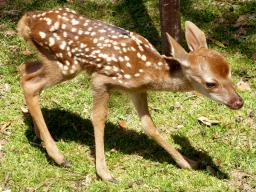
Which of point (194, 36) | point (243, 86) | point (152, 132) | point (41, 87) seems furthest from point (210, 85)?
point (243, 86)

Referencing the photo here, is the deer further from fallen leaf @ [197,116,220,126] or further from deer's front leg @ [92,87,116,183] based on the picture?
fallen leaf @ [197,116,220,126]

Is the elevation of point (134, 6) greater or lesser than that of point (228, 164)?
greater

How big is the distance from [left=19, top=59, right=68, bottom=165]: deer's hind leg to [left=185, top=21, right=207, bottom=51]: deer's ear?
1216mm

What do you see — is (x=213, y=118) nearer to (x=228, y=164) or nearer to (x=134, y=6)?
(x=228, y=164)

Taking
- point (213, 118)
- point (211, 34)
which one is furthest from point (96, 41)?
point (211, 34)

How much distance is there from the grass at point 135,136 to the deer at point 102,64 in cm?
18

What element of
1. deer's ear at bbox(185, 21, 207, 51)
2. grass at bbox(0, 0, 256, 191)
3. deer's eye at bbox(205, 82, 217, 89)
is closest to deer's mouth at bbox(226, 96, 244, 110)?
deer's eye at bbox(205, 82, 217, 89)

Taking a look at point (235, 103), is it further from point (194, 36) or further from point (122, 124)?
point (122, 124)

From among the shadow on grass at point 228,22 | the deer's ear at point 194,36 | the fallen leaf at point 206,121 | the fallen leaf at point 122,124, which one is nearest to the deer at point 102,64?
the deer's ear at point 194,36

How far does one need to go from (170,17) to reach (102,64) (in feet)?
5.78

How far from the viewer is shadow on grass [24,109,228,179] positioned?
549 centimetres

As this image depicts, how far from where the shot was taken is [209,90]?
4.77 m

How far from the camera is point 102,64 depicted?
5.04m

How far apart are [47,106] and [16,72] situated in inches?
31.8
